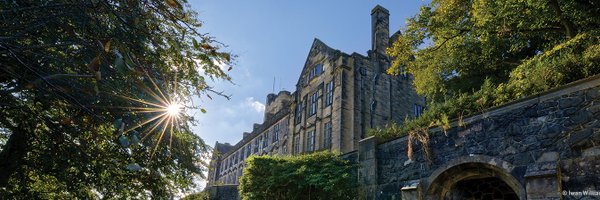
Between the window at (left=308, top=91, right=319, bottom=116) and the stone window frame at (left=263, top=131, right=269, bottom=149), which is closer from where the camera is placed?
the window at (left=308, top=91, right=319, bottom=116)

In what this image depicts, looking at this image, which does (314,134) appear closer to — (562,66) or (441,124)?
(441,124)

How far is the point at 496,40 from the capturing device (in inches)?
547

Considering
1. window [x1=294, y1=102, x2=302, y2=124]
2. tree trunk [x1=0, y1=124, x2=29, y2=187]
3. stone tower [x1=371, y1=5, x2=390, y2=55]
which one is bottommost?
tree trunk [x1=0, y1=124, x2=29, y2=187]

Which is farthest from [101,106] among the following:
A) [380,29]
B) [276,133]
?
[276,133]

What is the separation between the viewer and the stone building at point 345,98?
23.7 m

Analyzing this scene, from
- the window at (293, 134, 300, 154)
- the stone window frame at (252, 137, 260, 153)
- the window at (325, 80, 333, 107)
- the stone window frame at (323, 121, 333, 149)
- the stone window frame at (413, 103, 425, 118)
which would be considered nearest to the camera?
the stone window frame at (323, 121, 333, 149)

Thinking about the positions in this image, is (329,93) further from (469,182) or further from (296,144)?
(469,182)

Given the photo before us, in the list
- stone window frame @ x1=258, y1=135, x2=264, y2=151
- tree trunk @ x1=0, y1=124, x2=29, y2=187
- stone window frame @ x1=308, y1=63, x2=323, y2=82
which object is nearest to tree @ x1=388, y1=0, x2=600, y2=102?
tree trunk @ x1=0, y1=124, x2=29, y2=187

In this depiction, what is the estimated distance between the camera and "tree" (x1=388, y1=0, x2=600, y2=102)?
9016 mm

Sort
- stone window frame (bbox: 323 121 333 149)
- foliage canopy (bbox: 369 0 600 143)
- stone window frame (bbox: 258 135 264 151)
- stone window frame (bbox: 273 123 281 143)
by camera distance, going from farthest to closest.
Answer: stone window frame (bbox: 258 135 264 151), stone window frame (bbox: 273 123 281 143), stone window frame (bbox: 323 121 333 149), foliage canopy (bbox: 369 0 600 143)

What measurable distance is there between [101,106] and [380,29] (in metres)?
24.5

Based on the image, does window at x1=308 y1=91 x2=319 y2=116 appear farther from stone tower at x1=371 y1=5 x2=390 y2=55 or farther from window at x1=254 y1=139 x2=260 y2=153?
window at x1=254 y1=139 x2=260 y2=153

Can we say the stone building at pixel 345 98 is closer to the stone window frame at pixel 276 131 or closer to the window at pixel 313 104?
the window at pixel 313 104

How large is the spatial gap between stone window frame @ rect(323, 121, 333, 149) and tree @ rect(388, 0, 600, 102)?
802 centimetres
